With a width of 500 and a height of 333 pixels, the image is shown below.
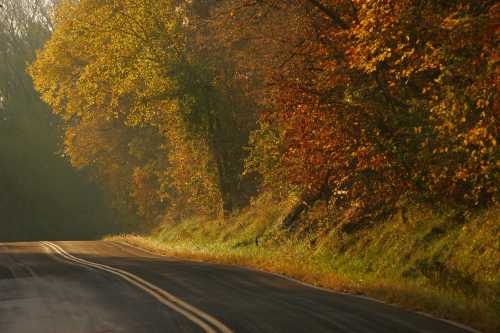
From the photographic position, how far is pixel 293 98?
17.7 metres

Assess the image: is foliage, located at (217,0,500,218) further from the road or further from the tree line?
the road

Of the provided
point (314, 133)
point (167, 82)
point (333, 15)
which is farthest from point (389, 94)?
point (167, 82)

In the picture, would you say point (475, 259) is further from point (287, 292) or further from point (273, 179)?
point (273, 179)

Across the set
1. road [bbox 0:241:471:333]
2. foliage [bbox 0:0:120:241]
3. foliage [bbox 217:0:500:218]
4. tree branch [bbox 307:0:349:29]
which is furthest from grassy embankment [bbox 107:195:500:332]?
foliage [bbox 0:0:120:241]

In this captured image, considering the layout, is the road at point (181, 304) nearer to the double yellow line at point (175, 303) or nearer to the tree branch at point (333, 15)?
the double yellow line at point (175, 303)

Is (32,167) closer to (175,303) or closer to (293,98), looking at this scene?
(293,98)

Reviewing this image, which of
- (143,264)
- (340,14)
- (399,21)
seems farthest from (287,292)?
(143,264)

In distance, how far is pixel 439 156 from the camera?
1659cm

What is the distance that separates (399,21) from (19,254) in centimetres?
2159

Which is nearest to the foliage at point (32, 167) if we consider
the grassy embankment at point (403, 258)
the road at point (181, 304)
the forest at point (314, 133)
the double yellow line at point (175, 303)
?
the forest at point (314, 133)

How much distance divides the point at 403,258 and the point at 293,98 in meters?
4.45

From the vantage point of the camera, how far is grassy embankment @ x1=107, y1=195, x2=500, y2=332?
44.2 feet

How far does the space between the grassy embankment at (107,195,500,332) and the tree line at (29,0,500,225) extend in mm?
695

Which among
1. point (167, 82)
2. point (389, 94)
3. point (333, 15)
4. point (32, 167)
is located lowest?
point (389, 94)
